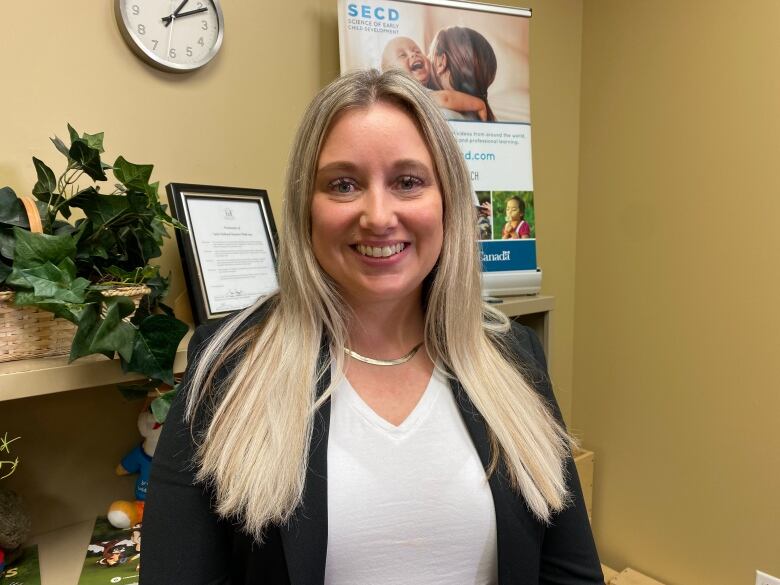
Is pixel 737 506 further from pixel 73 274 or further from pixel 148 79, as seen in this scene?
pixel 148 79

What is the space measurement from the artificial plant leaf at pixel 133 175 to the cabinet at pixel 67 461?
35 centimetres

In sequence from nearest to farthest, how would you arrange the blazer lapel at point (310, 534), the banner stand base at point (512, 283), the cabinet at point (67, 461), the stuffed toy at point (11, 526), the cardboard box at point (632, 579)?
1. the blazer lapel at point (310, 534)
2. the stuffed toy at point (11, 526)
3. the cabinet at point (67, 461)
4. the banner stand base at point (512, 283)
5. the cardboard box at point (632, 579)

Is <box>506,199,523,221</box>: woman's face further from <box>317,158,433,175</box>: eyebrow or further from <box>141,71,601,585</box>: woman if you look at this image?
<box>317,158,433,175</box>: eyebrow

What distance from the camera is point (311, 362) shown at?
3.16ft

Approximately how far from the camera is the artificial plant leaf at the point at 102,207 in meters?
1.08

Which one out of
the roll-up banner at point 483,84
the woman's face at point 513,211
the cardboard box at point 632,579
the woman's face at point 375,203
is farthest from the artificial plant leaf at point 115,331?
the cardboard box at point 632,579

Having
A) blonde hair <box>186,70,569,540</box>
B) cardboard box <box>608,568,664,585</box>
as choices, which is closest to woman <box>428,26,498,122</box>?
blonde hair <box>186,70,569,540</box>

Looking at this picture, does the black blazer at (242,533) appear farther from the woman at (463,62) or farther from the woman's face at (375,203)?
the woman at (463,62)

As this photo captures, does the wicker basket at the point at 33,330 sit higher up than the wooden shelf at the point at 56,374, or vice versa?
the wicker basket at the point at 33,330

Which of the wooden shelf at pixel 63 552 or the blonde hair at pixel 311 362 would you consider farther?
the wooden shelf at pixel 63 552

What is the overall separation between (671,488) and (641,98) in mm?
1424

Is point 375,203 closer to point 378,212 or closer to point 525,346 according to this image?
point 378,212

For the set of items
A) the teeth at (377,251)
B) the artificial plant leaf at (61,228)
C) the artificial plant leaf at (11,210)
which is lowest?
the teeth at (377,251)

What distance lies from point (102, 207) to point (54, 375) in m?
0.34
